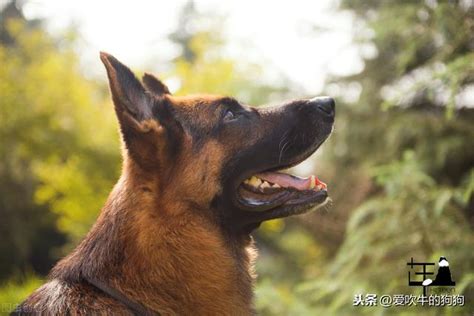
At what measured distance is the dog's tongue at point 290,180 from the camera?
3.18 meters

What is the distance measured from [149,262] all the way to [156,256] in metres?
0.05

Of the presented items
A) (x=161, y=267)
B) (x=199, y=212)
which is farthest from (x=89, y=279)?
(x=199, y=212)

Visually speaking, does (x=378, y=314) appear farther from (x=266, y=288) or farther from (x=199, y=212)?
(x=199, y=212)

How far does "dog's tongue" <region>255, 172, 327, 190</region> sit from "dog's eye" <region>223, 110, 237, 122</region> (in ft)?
1.23

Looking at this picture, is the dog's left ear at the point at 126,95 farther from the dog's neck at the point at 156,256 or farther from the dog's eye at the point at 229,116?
the dog's eye at the point at 229,116

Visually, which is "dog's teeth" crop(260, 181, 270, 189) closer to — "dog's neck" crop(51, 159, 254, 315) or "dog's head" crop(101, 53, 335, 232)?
"dog's head" crop(101, 53, 335, 232)

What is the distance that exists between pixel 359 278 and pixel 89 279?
3897mm

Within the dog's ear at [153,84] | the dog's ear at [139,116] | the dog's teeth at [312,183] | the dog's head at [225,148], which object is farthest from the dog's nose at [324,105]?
the dog's ear at [153,84]

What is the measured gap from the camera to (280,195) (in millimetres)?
3105

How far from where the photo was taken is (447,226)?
4988 mm

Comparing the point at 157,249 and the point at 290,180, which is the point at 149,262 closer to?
the point at 157,249

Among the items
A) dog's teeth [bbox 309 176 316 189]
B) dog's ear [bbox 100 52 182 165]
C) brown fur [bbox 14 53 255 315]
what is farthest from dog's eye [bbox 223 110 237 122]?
dog's teeth [bbox 309 176 316 189]

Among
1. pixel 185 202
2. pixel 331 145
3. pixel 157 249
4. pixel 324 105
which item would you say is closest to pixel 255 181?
pixel 185 202

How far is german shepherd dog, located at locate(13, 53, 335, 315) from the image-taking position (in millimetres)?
2662
